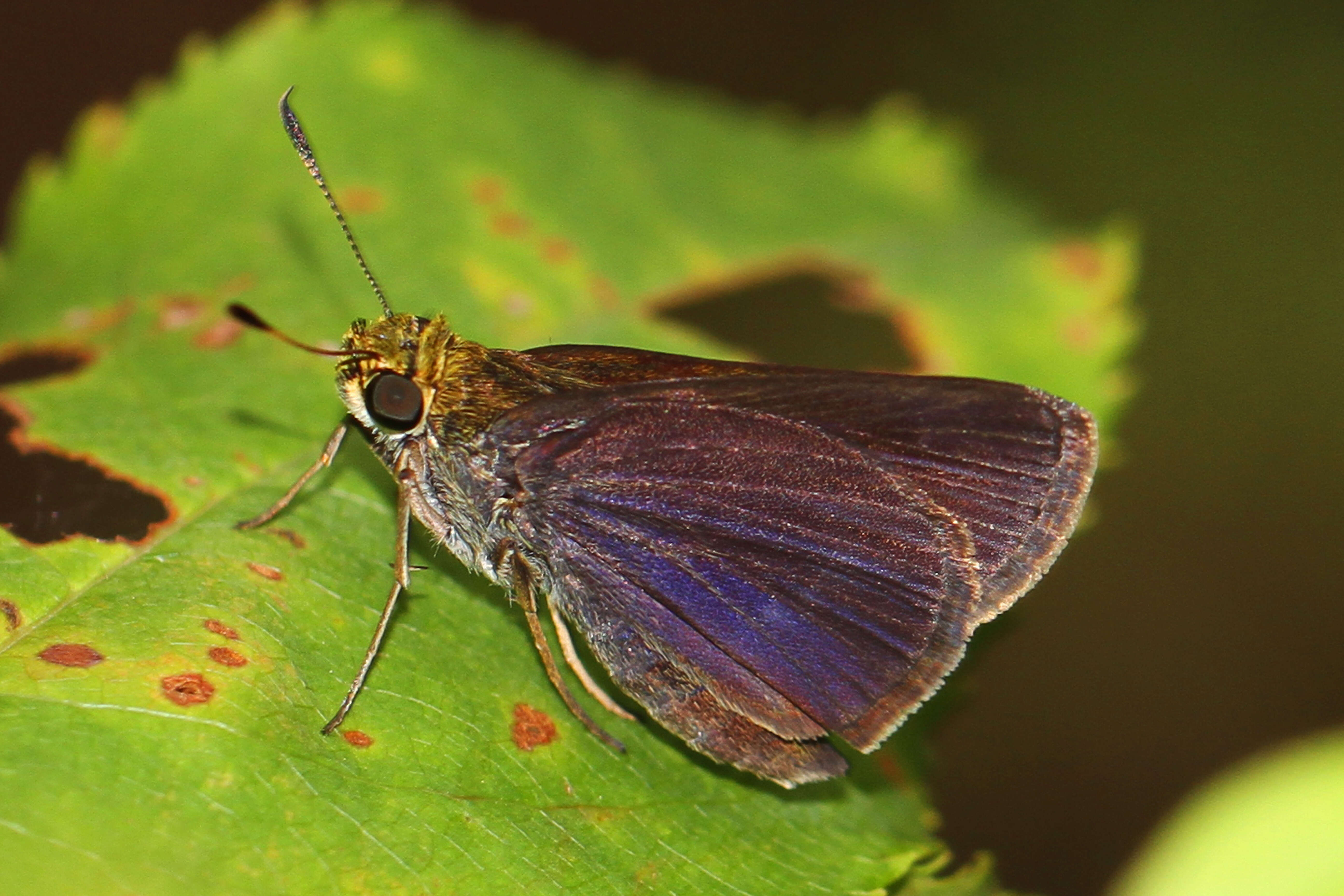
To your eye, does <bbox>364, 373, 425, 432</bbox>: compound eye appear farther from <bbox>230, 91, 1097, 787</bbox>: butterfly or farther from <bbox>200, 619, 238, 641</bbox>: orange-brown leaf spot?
<bbox>200, 619, 238, 641</bbox>: orange-brown leaf spot

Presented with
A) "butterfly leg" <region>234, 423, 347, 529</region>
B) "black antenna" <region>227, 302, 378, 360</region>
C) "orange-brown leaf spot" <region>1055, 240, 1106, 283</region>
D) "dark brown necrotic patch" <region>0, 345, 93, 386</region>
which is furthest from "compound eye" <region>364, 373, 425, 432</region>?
"orange-brown leaf spot" <region>1055, 240, 1106, 283</region>

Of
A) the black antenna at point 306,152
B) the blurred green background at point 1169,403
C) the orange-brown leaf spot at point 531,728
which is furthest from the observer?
the blurred green background at point 1169,403

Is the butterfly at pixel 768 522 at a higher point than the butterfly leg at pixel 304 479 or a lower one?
higher

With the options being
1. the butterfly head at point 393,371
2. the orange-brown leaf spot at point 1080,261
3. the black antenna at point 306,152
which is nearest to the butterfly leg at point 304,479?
the butterfly head at point 393,371

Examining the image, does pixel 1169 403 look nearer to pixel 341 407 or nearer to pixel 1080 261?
pixel 1080 261

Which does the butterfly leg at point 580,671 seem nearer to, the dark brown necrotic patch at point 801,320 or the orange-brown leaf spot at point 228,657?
the orange-brown leaf spot at point 228,657

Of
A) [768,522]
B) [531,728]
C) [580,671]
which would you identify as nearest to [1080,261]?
[768,522]
